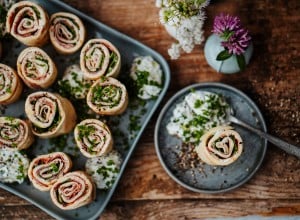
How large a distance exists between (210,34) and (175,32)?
0.95 ft

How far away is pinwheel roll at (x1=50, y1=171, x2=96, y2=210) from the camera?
273 centimetres

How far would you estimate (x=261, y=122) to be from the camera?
2881 millimetres

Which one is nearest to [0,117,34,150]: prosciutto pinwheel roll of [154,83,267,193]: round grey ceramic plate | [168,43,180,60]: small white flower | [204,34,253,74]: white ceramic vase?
[154,83,267,193]: round grey ceramic plate

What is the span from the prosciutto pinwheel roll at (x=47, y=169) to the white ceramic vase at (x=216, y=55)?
92 cm

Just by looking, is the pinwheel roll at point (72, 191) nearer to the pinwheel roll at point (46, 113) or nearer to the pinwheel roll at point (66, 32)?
the pinwheel roll at point (46, 113)

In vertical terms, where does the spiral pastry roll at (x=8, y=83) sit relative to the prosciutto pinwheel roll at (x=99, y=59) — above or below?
below

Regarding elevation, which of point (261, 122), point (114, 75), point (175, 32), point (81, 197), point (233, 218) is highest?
point (175, 32)

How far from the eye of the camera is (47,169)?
2.80 meters

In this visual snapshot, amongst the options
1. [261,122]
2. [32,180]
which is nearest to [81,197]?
[32,180]

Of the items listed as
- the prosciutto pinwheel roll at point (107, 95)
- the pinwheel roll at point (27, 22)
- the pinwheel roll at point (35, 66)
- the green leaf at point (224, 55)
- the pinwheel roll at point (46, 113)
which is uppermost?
the pinwheel roll at point (27, 22)

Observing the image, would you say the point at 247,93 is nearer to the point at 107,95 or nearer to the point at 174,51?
the point at 174,51

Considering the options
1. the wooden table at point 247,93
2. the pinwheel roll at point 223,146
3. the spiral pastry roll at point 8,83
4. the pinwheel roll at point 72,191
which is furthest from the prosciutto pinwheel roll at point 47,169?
the pinwheel roll at point 223,146

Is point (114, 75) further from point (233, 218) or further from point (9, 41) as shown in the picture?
point (233, 218)

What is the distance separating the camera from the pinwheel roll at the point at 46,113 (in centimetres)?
276
